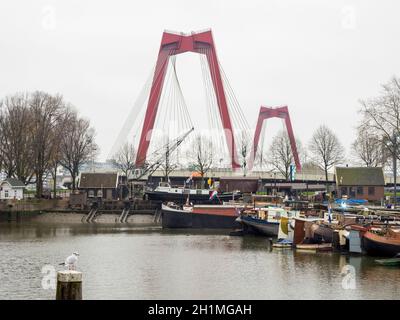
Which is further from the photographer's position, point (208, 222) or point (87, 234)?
point (208, 222)

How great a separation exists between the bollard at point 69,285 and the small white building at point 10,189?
57.4m

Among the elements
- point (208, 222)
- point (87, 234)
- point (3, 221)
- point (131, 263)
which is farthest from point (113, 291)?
point (3, 221)

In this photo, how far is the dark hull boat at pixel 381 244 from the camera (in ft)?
109

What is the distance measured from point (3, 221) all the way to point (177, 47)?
82.7ft

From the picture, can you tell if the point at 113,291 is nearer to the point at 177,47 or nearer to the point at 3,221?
the point at 3,221

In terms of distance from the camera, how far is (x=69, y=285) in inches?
629

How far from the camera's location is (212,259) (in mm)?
34156

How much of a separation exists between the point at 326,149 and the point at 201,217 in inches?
1328

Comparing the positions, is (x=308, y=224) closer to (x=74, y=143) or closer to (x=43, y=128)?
(x=43, y=128)

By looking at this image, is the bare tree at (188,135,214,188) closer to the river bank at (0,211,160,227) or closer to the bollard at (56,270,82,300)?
the river bank at (0,211,160,227)

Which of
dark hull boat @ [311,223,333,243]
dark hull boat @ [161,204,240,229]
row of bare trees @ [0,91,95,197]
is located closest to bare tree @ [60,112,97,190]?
row of bare trees @ [0,91,95,197]

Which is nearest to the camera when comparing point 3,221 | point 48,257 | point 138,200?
point 48,257

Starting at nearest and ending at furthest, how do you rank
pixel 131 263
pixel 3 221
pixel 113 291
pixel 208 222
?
pixel 113 291
pixel 131 263
pixel 208 222
pixel 3 221

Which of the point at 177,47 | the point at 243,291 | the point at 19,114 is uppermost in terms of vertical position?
the point at 177,47
